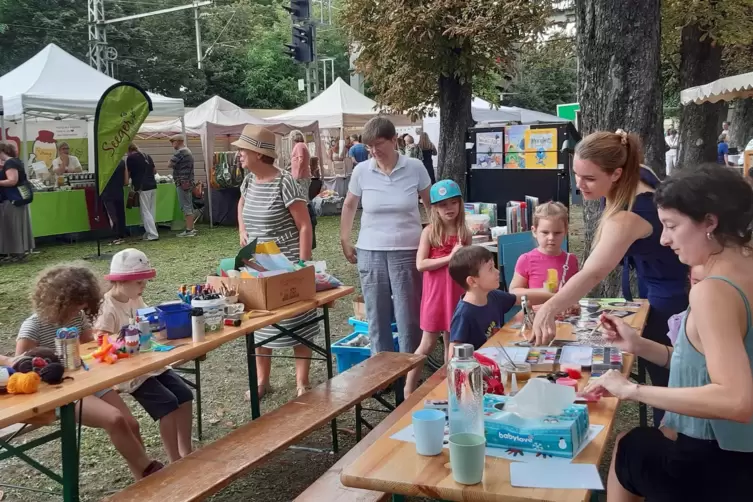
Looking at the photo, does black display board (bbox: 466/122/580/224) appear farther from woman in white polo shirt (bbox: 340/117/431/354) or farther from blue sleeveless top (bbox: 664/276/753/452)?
blue sleeveless top (bbox: 664/276/753/452)

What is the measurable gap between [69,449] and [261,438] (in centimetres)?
74

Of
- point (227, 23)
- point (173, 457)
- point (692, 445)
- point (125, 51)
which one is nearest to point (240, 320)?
point (173, 457)

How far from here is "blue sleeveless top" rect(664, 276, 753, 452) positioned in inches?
69.7

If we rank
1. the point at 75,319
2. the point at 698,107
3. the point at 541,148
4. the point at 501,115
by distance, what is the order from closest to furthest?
the point at 75,319 → the point at 541,148 → the point at 698,107 → the point at 501,115

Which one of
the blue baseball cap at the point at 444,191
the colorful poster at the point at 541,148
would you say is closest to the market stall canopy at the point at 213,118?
the colorful poster at the point at 541,148

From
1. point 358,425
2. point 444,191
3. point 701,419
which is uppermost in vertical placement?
point 444,191

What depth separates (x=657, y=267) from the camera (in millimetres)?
3053

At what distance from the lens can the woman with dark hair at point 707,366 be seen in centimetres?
164

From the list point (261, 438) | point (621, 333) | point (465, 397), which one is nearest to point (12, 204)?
point (261, 438)

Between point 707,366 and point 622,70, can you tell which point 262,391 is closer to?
point 707,366

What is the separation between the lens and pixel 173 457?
11.1 ft

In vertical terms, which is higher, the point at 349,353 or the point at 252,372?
the point at 252,372

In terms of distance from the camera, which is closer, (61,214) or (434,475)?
(434,475)

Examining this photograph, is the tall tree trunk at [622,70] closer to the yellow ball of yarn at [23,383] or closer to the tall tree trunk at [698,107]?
the yellow ball of yarn at [23,383]
